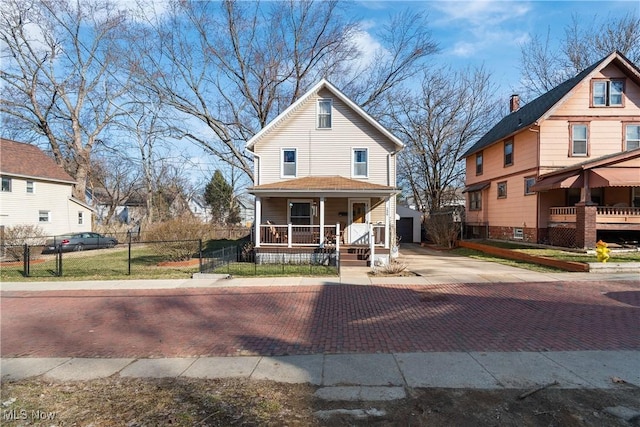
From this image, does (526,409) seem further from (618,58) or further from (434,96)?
(434,96)

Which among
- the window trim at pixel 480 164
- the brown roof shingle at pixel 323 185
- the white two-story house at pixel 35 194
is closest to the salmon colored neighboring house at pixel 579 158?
the window trim at pixel 480 164

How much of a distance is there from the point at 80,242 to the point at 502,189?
28689 mm

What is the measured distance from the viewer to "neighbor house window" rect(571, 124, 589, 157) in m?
17.6

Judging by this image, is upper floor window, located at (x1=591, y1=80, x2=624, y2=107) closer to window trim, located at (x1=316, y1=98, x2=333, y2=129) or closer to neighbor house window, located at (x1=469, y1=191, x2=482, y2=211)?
neighbor house window, located at (x1=469, y1=191, x2=482, y2=211)

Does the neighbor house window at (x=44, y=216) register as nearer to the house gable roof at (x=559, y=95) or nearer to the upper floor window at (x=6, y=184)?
Result: the upper floor window at (x=6, y=184)

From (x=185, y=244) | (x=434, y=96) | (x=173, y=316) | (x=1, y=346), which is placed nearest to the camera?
(x=1, y=346)

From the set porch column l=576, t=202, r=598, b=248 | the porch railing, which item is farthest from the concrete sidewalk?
the porch railing

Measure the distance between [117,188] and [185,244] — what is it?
132 ft

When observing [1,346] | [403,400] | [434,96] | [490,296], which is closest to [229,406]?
[403,400]

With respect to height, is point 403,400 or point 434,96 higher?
point 434,96

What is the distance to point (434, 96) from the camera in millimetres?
30844

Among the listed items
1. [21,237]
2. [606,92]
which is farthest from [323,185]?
[21,237]

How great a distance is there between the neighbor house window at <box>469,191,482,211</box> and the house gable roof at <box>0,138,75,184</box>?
112 ft

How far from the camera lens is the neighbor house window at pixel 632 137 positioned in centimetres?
1753
